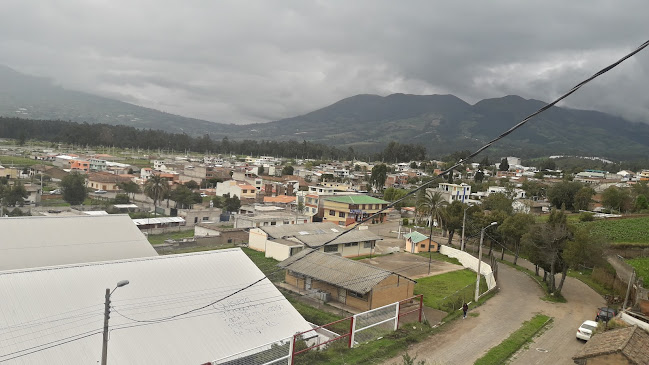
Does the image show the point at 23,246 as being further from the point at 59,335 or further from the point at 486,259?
the point at 486,259

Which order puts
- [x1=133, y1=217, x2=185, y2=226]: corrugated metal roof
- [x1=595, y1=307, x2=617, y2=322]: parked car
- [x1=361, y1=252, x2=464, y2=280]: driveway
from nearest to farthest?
[x1=595, y1=307, x2=617, y2=322]: parked car → [x1=361, y1=252, x2=464, y2=280]: driveway → [x1=133, y1=217, x2=185, y2=226]: corrugated metal roof

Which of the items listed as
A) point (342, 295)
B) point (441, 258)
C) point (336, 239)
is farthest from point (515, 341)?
point (441, 258)

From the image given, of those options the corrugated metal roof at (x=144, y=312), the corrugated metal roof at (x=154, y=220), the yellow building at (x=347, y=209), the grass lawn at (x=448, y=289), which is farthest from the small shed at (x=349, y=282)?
the yellow building at (x=347, y=209)

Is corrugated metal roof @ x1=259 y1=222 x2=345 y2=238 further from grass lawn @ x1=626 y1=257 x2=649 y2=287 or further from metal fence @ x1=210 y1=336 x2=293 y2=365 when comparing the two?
metal fence @ x1=210 y1=336 x2=293 y2=365

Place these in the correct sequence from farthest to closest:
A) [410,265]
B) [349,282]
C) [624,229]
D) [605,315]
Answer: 1. [624,229]
2. [410,265]
3. [349,282]
4. [605,315]

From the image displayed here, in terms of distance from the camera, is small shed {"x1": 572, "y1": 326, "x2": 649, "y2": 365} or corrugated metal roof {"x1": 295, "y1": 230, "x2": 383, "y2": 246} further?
corrugated metal roof {"x1": 295, "y1": 230, "x2": 383, "y2": 246}

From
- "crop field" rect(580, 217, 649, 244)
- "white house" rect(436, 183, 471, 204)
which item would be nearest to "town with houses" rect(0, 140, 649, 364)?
"crop field" rect(580, 217, 649, 244)

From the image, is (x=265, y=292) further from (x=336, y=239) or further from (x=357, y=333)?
(x=336, y=239)

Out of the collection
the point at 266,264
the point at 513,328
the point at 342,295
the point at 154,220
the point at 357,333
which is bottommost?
the point at 154,220
